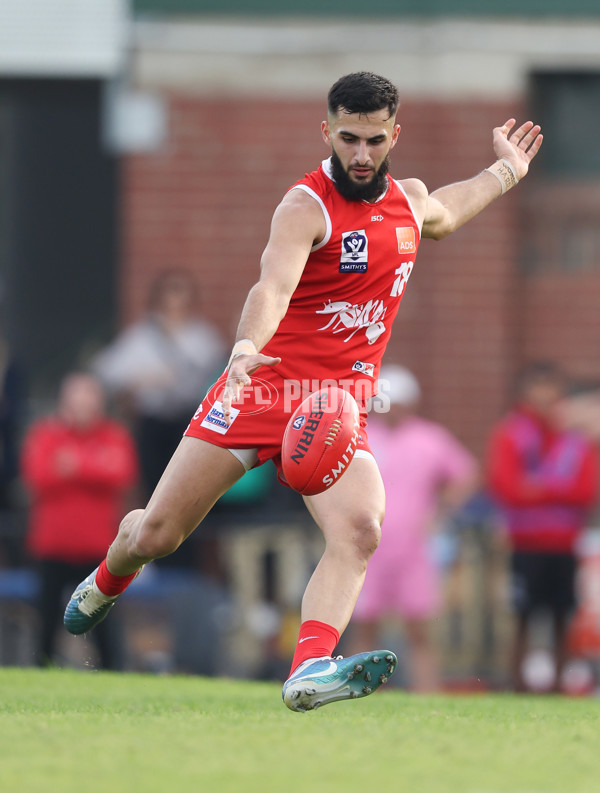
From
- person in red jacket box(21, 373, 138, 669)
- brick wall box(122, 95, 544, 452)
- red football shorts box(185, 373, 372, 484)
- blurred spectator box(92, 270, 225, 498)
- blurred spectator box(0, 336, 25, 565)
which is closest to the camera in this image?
red football shorts box(185, 373, 372, 484)

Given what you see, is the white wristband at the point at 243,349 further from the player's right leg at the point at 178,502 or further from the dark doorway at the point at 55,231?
the dark doorway at the point at 55,231

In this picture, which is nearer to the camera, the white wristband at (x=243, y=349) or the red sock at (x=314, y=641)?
the white wristband at (x=243, y=349)

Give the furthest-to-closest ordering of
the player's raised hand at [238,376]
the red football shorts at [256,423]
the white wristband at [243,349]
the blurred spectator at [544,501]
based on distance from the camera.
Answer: the blurred spectator at [544,501], the red football shorts at [256,423], the white wristband at [243,349], the player's raised hand at [238,376]

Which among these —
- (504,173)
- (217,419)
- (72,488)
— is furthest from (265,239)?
(217,419)

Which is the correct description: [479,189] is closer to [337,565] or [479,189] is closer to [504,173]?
[504,173]

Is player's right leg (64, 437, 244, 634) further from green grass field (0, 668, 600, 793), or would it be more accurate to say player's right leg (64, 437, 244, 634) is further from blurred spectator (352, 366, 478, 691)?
blurred spectator (352, 366, 478, 691)

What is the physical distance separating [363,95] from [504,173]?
1.19 meters

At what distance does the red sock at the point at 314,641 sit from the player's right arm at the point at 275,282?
0.90 m

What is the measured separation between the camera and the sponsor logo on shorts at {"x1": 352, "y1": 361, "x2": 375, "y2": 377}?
617 centimetres

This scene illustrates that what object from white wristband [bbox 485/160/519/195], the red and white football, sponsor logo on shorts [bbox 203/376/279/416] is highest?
white wristband [bbox 485/160/519/195]

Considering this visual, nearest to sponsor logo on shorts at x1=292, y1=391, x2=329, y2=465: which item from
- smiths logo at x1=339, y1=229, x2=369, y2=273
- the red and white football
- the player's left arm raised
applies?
the red and white football

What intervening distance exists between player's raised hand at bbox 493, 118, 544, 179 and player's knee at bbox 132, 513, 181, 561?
2.35 m

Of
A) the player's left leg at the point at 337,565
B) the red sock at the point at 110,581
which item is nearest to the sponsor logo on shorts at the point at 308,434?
the player's left leg at the point at 337,565

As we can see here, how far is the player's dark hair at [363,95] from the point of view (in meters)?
5.93
